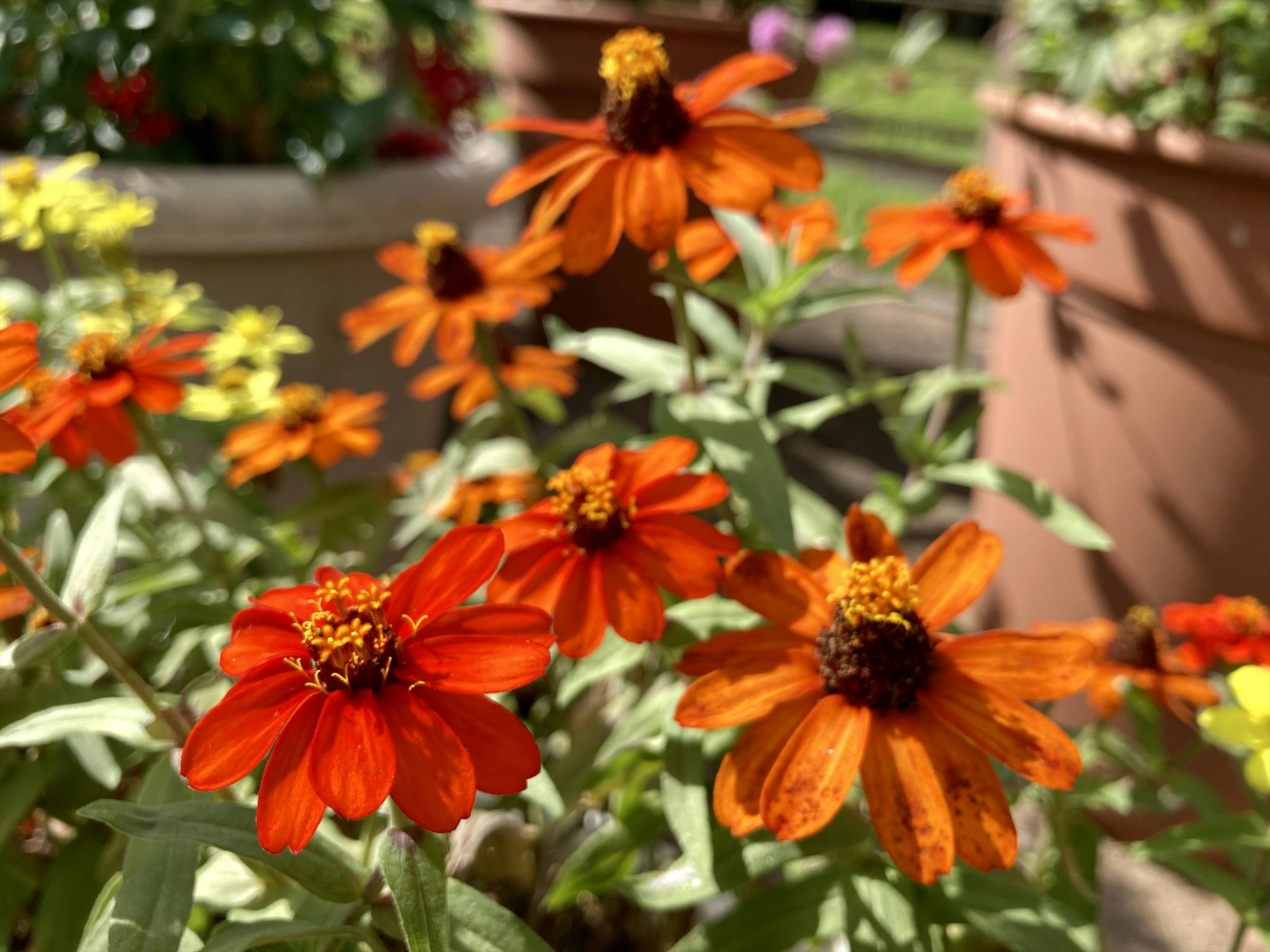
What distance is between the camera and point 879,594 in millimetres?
400

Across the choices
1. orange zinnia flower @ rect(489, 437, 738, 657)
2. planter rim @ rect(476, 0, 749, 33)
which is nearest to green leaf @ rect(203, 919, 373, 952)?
orange zinnia flower @ rect(489, 437, 738, 657)

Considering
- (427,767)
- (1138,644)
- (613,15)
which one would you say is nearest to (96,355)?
(427,767)

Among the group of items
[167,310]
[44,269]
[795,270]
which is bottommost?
[44,269]

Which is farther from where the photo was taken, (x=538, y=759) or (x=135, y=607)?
(x=135, y=607)

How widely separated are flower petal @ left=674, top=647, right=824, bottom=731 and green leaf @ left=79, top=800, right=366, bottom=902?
0.14 m

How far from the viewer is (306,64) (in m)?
1.28

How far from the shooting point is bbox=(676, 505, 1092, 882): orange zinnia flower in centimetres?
36

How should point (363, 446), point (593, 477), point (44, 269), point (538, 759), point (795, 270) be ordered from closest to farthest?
1. point (538, 759)
2. point (593, 477)
3. point (795, 270)
4. point (363, 446)
5. point (44, 269)

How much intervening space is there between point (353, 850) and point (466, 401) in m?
0.37

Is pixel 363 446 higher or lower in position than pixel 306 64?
lower

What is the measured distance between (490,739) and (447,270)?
1.29 feet

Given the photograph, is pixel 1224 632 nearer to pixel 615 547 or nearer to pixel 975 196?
pixel 975 196

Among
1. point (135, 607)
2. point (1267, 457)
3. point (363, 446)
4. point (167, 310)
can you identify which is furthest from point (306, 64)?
point (1267, 457)

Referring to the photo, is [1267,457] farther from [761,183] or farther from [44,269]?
[44,269]
